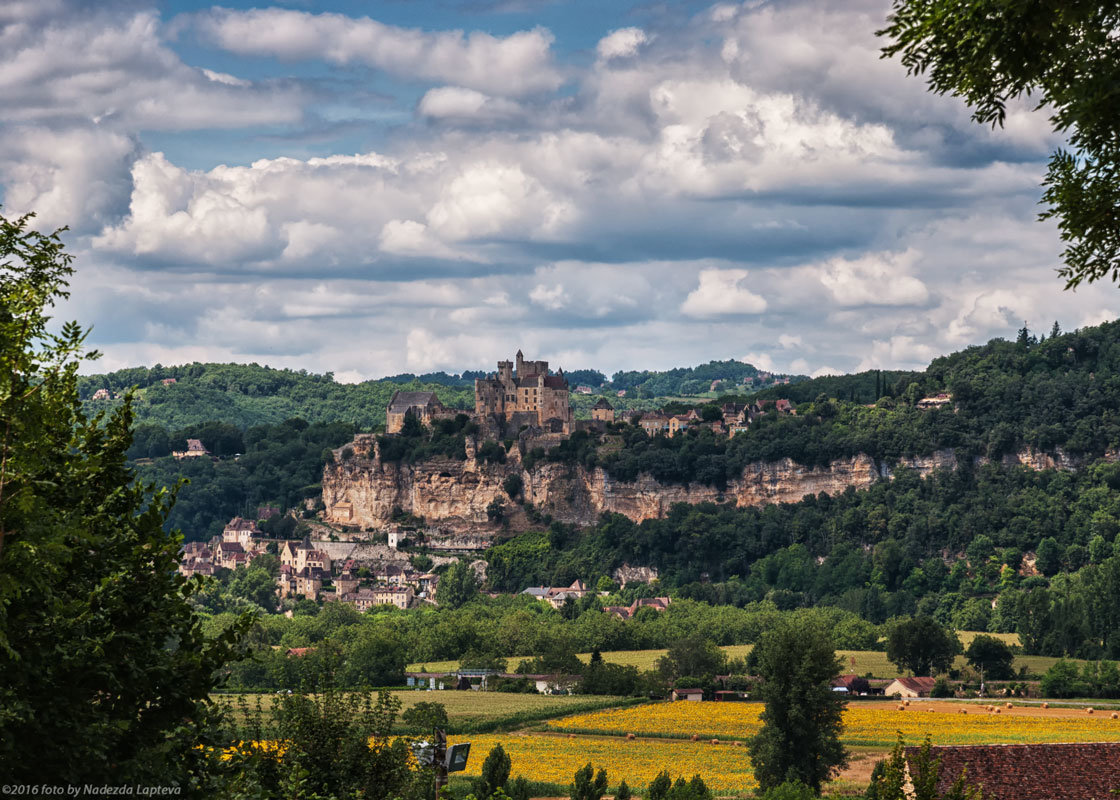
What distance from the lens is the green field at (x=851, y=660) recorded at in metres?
98.6

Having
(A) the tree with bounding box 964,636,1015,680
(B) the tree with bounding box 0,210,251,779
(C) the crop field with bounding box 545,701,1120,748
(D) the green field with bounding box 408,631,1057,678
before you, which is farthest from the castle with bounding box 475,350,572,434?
(B) the tree with bounding box 0,210,251,779

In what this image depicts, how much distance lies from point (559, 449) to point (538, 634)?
47.9 meters

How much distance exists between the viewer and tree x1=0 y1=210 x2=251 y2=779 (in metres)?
12.4

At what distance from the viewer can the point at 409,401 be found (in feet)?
591

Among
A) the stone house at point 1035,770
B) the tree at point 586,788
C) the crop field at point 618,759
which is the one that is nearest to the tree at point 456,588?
the crop field at point 618,759

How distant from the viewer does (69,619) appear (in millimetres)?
13727

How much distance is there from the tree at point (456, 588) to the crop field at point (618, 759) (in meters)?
67.9

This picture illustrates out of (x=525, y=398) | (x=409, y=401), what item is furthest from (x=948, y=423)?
(x=409, y=401)

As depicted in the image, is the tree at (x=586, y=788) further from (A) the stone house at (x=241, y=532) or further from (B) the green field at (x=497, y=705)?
(A) the stone house at (x=241, y=532)

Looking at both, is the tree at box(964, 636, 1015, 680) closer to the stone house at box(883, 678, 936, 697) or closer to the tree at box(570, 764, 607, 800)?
the stone house at box(883, 678, 936, 697)

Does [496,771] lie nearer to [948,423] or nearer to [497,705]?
[497,705]

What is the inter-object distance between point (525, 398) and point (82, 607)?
156 meters

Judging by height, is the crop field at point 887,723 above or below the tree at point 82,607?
below

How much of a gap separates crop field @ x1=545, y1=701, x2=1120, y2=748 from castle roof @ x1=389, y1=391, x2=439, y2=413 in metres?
95.3
